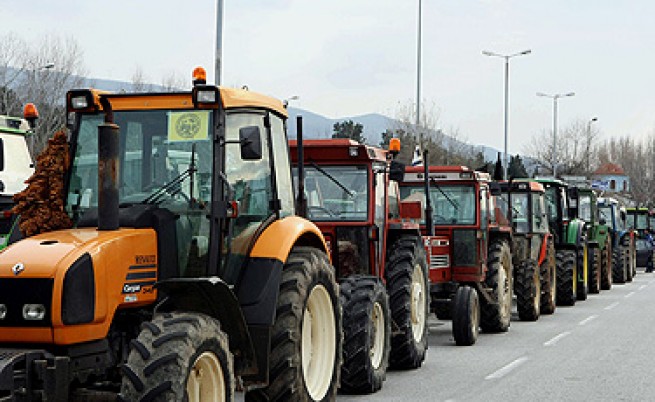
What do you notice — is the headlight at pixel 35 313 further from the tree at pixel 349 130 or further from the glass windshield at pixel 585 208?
the tree at pixel 349 130

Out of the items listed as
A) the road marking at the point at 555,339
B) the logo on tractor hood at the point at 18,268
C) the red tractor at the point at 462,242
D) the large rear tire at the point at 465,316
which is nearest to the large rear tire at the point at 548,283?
the road marking at the point at 555,339

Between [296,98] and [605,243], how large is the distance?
982cm

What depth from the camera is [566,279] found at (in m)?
23.6

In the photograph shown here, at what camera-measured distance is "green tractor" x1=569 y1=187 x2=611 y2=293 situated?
1107 inches

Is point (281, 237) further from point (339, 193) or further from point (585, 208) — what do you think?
point (585, 208)

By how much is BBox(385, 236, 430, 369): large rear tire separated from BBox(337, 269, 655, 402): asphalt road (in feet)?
0.75

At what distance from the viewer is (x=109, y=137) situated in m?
6.85

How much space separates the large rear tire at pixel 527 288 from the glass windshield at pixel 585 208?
1002 centimetres

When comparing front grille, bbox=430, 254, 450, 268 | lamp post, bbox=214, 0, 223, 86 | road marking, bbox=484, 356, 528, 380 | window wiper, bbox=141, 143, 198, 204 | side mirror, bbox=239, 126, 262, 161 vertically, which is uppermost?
lamp post, bbox=214, 0, 223, 86

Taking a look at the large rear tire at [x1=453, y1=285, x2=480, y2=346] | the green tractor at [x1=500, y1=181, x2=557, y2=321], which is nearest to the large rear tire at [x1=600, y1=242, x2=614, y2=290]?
the green tractor at [x1=500, y1=181, x2=557, y2=321]

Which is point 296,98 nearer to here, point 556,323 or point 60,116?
point 60,116

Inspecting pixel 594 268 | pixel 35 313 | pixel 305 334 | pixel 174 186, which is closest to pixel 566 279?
pixel 594 268

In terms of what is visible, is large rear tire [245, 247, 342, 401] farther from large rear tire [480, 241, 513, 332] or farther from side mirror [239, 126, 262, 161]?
large rear tire [480, 241, 513, 332]

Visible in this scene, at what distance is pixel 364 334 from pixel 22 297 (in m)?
4.69
